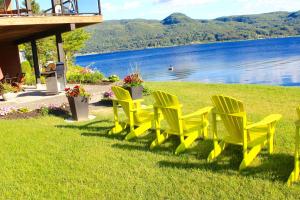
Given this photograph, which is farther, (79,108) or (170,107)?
(79,108)

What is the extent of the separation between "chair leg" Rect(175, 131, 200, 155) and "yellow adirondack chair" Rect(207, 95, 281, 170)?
56 centimetres

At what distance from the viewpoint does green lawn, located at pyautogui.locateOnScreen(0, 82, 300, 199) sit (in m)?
4.25

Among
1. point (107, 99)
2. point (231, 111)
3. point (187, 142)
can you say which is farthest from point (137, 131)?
point (107, 99)

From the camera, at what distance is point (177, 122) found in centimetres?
569

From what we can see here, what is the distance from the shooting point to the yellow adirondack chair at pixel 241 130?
4715mm

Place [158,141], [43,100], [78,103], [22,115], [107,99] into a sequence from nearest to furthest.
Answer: [158,141], [78,103], [22,115], [107,99], [43,100]

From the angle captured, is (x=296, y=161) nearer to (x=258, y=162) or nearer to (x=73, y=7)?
(x=258, y=162)

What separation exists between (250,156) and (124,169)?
5.77 feet

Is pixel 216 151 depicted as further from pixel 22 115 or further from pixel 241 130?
pixel 22 115

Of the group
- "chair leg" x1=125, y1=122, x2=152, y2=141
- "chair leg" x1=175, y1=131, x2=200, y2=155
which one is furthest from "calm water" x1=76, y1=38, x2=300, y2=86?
"chair leg" x1=175, y1=131, x2=200, y2=155

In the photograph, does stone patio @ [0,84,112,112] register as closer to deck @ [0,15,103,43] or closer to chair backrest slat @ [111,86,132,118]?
deck @ [0,15,103,43]

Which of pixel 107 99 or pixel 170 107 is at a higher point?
pixel 170 107

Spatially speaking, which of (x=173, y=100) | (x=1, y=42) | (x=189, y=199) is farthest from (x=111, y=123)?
(x=1, y=42)

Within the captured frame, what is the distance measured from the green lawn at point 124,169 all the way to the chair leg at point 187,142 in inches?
4.0
